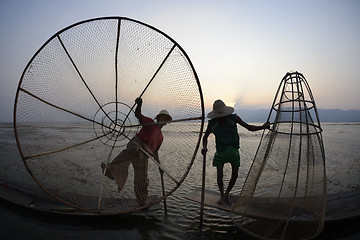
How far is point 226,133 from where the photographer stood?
3303mm

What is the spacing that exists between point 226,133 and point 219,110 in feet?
1.26

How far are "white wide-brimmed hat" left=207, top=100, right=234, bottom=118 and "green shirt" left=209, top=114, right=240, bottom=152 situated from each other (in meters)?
0.10

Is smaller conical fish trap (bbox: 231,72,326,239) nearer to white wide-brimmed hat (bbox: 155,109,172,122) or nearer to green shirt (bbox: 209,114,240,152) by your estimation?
green shirt (bbox: 209,114,240,152)

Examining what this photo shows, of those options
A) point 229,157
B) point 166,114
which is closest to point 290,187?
point 229,157

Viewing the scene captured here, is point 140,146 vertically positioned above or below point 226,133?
below

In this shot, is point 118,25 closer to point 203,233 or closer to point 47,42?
point 47,42

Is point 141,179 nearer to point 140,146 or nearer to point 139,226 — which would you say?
point 140,146

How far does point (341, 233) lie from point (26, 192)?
188 inches

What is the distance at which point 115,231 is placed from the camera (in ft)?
9.02

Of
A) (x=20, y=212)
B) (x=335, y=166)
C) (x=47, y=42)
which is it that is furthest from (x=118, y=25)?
(x=335, y=166)

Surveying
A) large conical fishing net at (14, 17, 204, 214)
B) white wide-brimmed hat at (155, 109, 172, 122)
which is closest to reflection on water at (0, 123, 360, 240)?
large conical fishing net at (14, 17, 204, 214)

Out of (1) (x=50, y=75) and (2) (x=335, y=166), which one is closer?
(1) (x=50, y=75)

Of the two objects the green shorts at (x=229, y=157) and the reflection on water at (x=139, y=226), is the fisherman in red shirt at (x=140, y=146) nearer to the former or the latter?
the reflection on water at (x=139, y=226)

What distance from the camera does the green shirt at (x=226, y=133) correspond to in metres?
3.28
